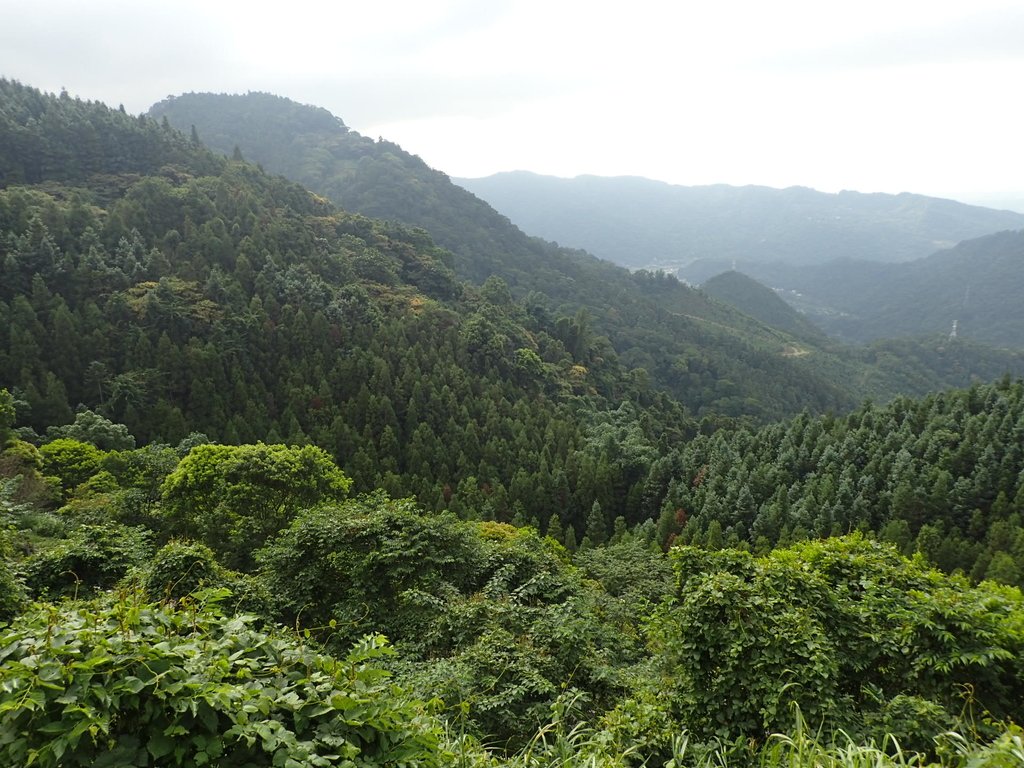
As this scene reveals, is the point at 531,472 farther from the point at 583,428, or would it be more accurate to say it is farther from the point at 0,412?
the point at 0,412

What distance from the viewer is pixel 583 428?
173ft

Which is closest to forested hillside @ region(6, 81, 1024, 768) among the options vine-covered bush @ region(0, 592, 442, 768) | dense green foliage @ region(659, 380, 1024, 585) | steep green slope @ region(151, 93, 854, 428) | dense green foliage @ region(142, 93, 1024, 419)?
vine-covered bush @ region(0, 592, 442, 768)

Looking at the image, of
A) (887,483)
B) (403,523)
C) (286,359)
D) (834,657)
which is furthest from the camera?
(286,359)

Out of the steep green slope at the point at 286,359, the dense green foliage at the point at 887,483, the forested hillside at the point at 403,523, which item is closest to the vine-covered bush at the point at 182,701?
the forested hillside at the point at 403,523

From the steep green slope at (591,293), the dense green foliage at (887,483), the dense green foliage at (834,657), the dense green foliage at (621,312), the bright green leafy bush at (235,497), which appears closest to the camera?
the dense green foliage at (834,657)

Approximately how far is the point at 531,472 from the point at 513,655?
3190cm

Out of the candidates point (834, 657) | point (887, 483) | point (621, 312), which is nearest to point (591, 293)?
point (621, 312)

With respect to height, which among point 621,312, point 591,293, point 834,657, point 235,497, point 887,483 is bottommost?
point 887,483

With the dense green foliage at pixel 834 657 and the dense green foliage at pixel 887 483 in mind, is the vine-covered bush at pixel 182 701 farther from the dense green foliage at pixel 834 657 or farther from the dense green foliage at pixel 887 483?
the dense green foliage at pixel 887 483

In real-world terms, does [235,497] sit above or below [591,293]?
A: below

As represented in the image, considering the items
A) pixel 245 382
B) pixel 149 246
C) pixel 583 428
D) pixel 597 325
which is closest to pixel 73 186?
pixel 149 246

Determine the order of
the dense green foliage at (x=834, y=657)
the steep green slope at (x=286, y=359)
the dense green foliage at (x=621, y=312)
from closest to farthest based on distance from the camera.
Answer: the dense green foliage at (x=834, y=657)
the steep green slope at (x=286, y=359)
the dense green foliage at (x=621, y=312)

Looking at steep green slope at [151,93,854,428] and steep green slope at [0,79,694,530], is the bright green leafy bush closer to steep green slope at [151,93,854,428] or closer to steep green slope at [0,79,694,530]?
steep green slope at [0,79,694,530]

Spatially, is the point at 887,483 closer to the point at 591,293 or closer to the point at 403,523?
the point at 403,523
